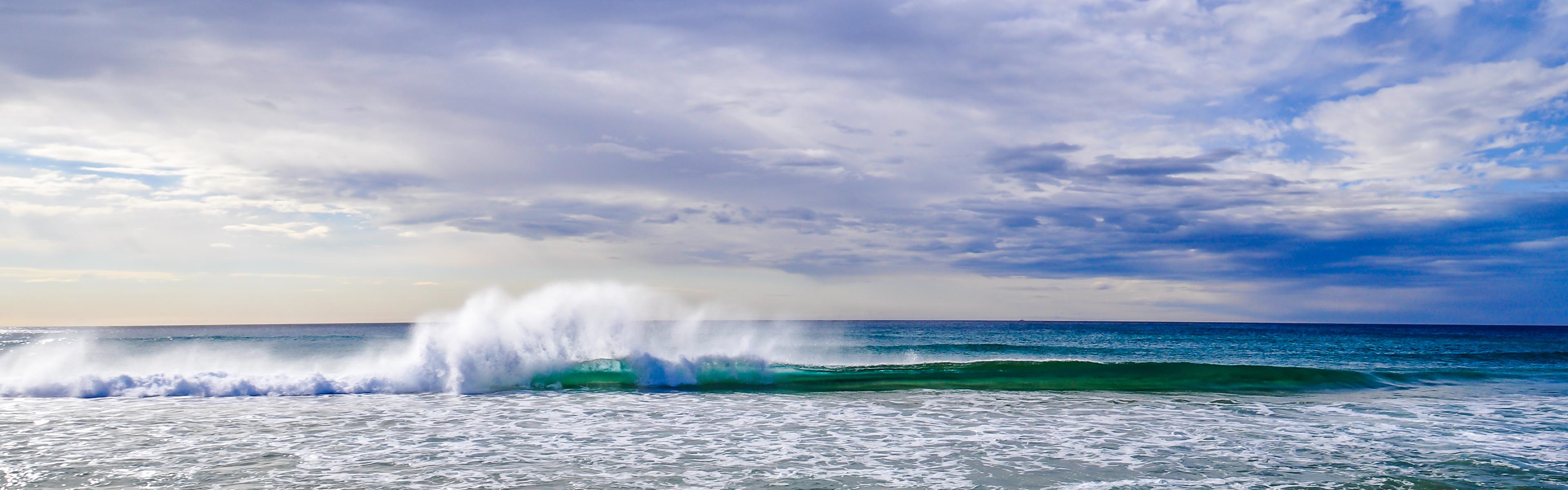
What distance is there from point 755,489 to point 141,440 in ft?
28.3

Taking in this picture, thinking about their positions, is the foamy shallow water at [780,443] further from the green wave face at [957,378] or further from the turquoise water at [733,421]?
the green wave face at [957,378]

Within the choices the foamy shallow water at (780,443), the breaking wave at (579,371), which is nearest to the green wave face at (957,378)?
the breaking wave at (579,371)

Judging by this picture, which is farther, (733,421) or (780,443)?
(733,421)

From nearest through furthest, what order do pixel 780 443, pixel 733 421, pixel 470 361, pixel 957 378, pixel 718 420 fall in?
pixel 780 443 < pixel 733 421 < pixel 718 420 < pixel 470 361 < pixel 957 378

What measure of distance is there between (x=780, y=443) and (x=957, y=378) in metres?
11.2

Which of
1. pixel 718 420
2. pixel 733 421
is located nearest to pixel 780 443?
pixel 733 421

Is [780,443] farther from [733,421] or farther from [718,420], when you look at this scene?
[718,420]

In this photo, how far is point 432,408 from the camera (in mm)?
13562

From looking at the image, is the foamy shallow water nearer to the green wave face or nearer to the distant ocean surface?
the distant ocean surface

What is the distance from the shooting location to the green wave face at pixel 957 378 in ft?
58.9

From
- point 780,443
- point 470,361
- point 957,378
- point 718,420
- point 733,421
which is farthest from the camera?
point 957,378

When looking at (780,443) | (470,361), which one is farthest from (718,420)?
(470,361)

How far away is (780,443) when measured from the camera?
10.1 metres

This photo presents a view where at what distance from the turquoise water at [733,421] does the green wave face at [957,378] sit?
10 centimetres
